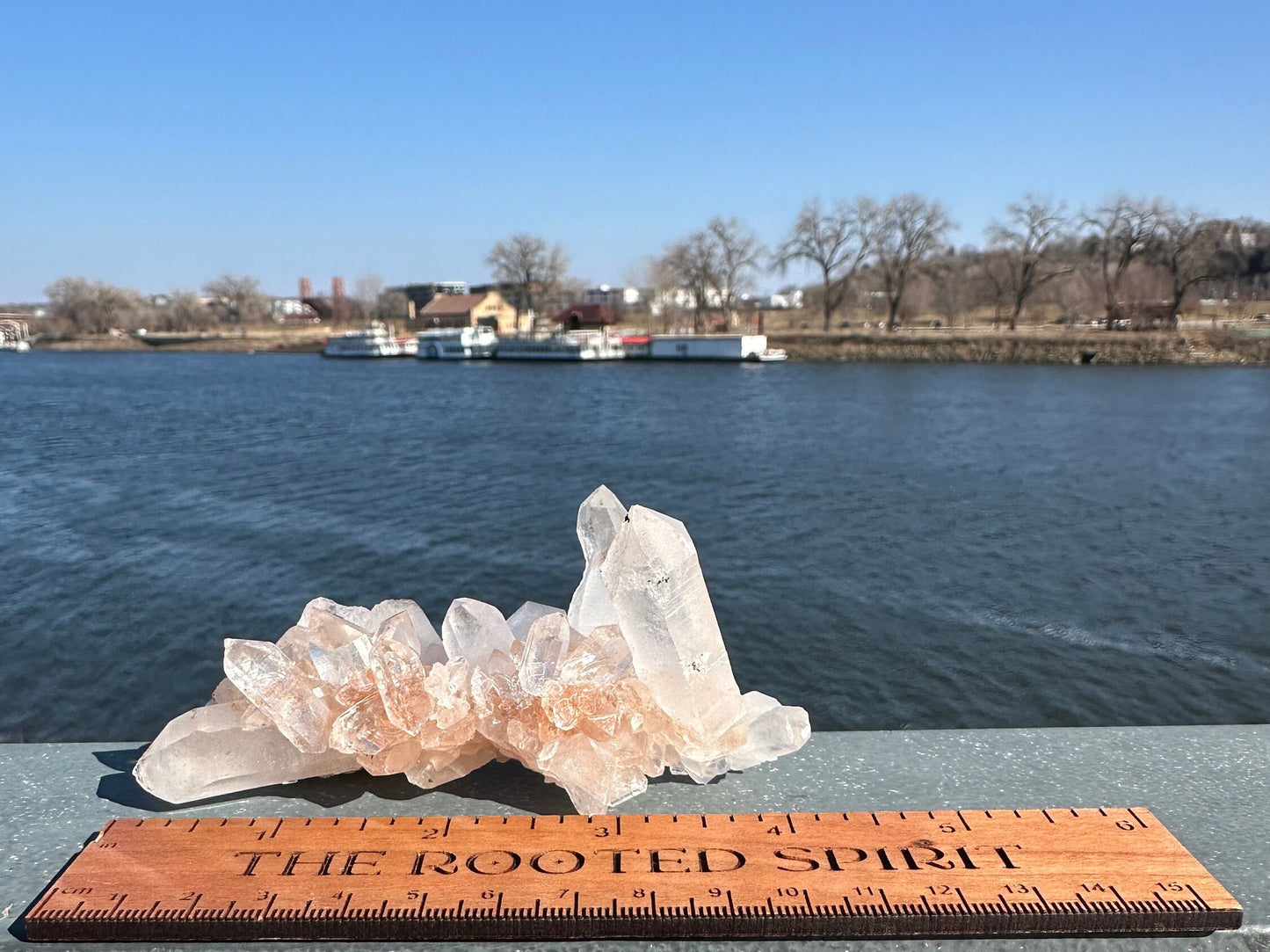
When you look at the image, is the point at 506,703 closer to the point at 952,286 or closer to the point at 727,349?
the point at 727,349

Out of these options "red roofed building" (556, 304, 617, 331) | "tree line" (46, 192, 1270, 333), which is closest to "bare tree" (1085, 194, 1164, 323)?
"tree line" (46, 192, 1270, 333)

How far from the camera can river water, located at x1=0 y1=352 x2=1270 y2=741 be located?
9.64m

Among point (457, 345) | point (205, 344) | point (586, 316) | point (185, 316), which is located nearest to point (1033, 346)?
point (457, 345)

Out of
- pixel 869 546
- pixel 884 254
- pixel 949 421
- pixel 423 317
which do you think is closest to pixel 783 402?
pixel 949 421

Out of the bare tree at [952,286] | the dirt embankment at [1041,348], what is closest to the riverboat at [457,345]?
the dirt embankment at [1041,348]

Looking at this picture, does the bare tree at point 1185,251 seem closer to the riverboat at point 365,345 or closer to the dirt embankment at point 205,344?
the riverboat at point 365,345

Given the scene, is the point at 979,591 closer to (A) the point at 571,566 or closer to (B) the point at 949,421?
(A) the point at 571,566

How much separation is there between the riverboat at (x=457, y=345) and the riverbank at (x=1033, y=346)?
82.3ft

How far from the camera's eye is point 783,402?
4003 cm

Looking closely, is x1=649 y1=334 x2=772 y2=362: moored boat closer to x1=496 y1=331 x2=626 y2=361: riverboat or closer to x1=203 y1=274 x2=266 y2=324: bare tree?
x1=496 y1=331 x2=626 y2=361: riverboat

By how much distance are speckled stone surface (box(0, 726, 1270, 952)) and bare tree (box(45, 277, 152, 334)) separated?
128340 millimetres

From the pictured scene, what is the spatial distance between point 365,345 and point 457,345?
10.3 meters

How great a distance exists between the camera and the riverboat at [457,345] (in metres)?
78.3

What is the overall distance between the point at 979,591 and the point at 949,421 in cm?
2120
